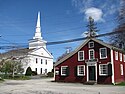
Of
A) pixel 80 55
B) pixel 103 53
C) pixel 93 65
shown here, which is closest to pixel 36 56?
pixel 80 55

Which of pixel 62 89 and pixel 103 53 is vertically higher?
pixel 103 53

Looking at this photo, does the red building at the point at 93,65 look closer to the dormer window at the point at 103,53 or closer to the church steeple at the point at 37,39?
the dormer window at the point at 103,53

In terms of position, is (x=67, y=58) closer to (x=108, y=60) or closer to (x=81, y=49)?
(x=81, y=49)

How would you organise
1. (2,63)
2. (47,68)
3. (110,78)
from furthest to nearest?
(47,68)
(2,63)
(110,78)

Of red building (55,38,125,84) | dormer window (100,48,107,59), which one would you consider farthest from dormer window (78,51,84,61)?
dormer window (100,48,107,59)

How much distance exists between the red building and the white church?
109ft

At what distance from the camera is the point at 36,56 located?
261 ft

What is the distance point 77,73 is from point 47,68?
→ 47.8m

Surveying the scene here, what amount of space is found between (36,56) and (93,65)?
150 ft

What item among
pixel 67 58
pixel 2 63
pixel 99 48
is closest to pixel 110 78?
pixel 99 48

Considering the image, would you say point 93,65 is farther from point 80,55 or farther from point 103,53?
point 80,55

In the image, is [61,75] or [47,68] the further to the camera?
[47,68]

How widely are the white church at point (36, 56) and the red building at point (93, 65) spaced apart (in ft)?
109

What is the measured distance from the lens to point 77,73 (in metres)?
37.2
